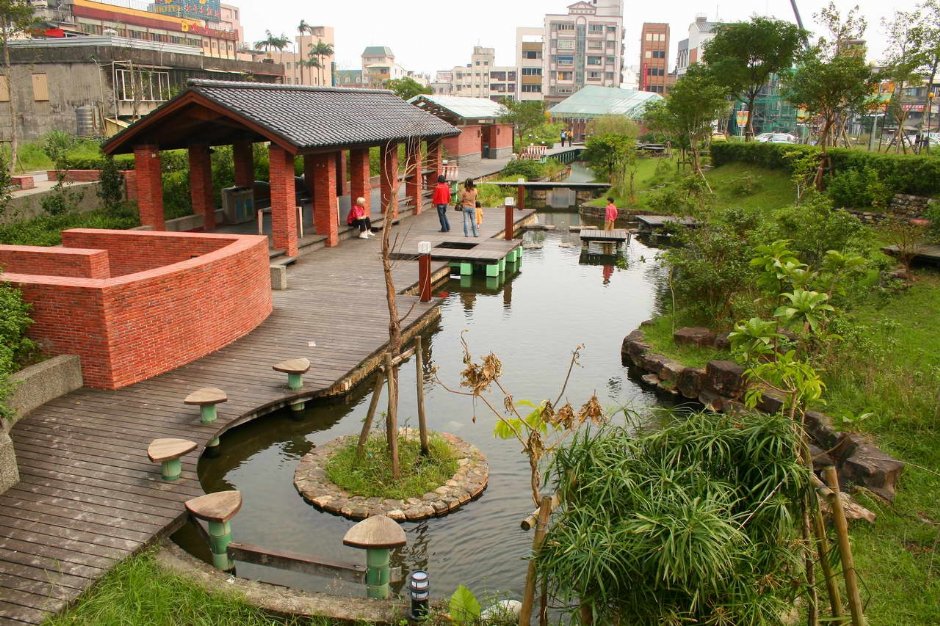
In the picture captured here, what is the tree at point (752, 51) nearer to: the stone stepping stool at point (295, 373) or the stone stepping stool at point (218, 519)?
the stone stepping stool at point (295, 373)

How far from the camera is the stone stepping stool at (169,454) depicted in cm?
767

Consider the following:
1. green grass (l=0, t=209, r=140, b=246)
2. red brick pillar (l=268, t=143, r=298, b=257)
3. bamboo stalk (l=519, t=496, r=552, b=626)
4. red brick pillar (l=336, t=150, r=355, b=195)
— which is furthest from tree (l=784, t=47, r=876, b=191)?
bamboo stalk (l=519, t=496, r=552, b=626)

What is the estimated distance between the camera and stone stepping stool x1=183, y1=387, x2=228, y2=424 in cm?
896

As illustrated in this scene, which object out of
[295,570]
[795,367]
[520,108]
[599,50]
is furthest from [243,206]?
[599,50]

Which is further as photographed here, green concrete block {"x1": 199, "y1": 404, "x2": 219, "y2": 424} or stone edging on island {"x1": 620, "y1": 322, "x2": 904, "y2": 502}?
green concrete block {"x1": 199, "y1": 404, "x2": 219, "y2": 424}

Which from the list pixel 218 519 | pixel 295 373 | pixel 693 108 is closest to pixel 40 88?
pixel 693 108

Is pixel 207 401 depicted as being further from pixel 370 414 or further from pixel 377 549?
pixel 377 549

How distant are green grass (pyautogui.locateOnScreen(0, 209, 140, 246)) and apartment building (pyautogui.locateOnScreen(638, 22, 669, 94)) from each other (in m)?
93.3

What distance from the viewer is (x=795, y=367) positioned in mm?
5109

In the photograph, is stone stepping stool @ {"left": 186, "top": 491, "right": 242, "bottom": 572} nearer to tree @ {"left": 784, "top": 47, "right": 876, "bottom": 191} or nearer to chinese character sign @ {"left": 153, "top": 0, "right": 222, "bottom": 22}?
tree @ {"left": 784, "top": 47, "right": 876, "bottom": 191}

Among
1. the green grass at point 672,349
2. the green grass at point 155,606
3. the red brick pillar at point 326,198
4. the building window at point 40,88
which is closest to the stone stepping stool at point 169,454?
the green grass at point 155,606

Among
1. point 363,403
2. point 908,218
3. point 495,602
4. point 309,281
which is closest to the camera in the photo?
point 495,602

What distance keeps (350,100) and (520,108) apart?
92.3ft

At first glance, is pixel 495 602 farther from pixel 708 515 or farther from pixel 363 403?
pixel 363 403
